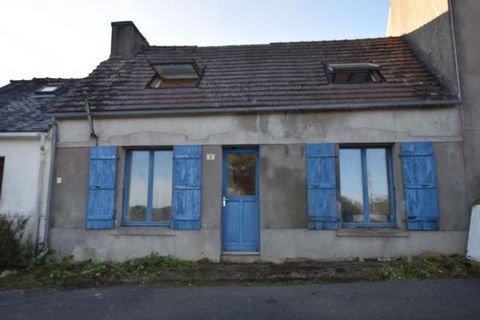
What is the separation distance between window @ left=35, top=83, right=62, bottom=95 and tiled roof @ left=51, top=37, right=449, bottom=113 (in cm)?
241

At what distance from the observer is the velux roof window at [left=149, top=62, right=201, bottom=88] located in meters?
8.16

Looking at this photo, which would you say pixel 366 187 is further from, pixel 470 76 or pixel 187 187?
pixel 187 187

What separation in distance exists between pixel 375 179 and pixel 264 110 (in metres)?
2.84

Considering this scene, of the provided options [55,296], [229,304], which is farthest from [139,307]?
[55,296]

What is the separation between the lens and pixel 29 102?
924cm

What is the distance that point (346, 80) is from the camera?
26.4 feet

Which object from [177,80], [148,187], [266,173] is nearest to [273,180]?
[266,173]

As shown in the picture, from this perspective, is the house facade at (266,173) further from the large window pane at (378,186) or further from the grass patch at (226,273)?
the grass patch at (226,273)

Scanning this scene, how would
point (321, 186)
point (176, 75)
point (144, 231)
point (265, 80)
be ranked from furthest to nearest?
point (176, 75)
point (265, 80)
point (144, 231)
point (321, 186)

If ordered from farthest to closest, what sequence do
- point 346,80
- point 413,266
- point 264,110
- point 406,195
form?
point 346,80
point 264,110
point 406,195
point 413,266

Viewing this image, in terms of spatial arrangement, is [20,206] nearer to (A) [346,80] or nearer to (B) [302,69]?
(B) [302,69]

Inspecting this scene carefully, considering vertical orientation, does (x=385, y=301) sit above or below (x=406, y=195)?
below

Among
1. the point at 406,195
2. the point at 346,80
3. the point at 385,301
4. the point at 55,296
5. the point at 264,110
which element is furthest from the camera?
the point at 346,80

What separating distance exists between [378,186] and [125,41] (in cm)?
819
